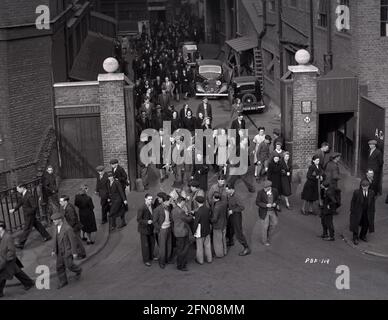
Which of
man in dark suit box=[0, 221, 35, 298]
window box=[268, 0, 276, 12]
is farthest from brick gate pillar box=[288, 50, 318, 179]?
window box=[268, 0, 276, 12]

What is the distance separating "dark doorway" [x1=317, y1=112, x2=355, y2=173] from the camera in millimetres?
20859

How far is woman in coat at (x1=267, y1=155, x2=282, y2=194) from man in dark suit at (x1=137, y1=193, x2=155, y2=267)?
424cm

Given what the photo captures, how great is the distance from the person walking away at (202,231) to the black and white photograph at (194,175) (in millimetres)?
24

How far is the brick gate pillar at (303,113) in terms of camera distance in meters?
20.0

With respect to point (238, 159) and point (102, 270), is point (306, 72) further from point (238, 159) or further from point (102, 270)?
point (102, 270)

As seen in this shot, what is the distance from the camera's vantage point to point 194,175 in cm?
1852

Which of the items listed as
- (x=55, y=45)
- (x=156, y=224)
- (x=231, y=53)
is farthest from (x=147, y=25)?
(x=156, y=224)

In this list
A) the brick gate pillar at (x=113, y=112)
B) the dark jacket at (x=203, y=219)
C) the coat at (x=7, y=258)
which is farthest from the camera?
the brick gate pillar at (x=113, y=112)

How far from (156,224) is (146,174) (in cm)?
618

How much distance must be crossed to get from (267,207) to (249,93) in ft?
48.9

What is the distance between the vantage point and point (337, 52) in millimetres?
22094

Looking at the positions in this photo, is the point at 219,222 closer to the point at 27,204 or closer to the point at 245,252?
the point at 245,252

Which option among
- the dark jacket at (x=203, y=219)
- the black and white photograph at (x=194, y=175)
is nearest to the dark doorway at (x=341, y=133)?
the black and white photograph at (x=194, y=175)

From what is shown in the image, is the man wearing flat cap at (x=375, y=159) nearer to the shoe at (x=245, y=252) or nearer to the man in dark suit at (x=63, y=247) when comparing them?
the shoe at (x=245, y=252)
